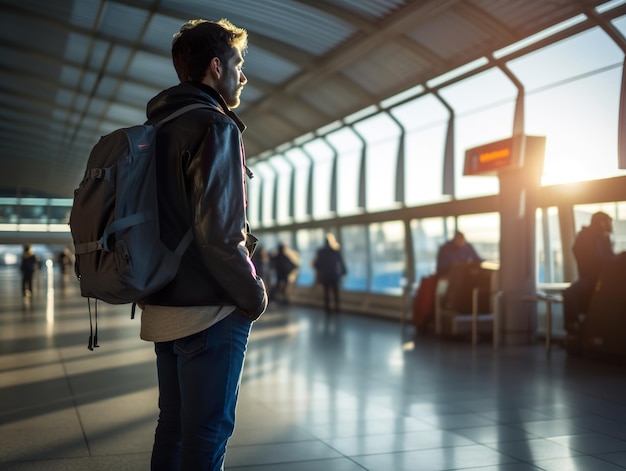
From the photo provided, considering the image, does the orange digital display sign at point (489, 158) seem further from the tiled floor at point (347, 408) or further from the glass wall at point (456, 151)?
the tiled floor at point (347, 408)

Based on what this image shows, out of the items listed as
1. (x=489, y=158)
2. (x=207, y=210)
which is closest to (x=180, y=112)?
(x=207, y=210)

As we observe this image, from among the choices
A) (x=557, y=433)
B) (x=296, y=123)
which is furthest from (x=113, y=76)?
(x=557, y=433)

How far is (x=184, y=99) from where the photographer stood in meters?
2.25

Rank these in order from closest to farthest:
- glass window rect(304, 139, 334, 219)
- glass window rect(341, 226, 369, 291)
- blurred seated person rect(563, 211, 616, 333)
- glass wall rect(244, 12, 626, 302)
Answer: blurred seated person rect(563, 211, 616, 333) < glass wall rect(244, 12, 626, 302) < glass window rect(341, 226, 369, 291) < glass window rect(304, 139, 334, 219)

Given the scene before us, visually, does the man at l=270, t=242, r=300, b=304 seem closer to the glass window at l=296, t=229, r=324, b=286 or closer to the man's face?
the glass window at l=296, t=229, r=324, b=286

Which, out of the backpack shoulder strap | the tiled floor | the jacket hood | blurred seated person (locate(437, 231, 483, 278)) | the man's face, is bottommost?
the tiled floor

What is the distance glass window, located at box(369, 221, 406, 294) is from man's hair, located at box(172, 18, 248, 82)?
14.1 meters

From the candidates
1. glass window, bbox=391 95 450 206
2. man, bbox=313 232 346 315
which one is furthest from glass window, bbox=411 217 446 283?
man, bbox=313 232 346 315

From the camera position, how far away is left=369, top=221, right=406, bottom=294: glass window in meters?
16.6

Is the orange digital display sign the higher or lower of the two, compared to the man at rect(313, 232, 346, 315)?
higher

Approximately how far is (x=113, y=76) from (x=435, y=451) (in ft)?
55.0

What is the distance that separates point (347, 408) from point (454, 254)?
264 inches

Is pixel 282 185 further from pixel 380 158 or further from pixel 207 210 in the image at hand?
pixel 207 210

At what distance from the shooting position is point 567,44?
35.4ft
